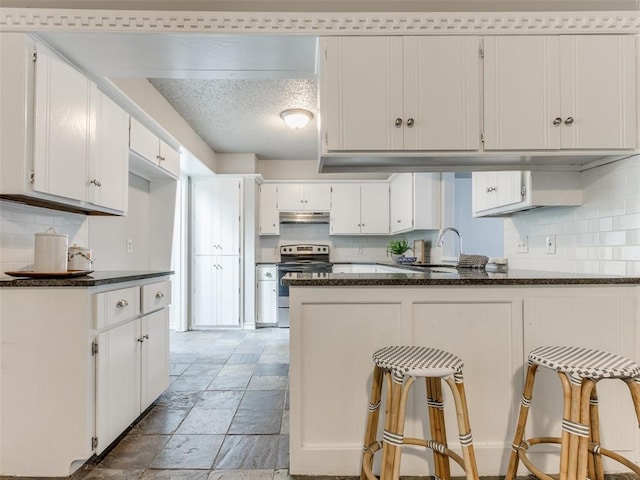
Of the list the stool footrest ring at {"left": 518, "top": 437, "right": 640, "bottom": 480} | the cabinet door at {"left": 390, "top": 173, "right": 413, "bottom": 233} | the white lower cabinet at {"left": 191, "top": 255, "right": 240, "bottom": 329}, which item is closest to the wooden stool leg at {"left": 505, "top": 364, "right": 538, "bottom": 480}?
the stool footrest ring at {"left": 518, "top": 437, "right": 640, "bottom": 480}

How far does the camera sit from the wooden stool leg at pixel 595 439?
1.43 m

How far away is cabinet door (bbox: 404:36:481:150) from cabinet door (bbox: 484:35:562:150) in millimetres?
72

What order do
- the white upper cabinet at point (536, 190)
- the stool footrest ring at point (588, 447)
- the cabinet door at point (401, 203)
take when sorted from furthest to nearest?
the cabinet door at point (401, 203) → the white upper cabinet at point (536, 190) → the stool footrest ring at point (588, 447)

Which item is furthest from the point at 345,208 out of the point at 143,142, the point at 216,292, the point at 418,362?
the point at 418,362

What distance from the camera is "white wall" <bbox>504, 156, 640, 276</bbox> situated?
1.78 m

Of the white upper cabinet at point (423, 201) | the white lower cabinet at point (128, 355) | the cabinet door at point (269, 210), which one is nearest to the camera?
the white lower cabinet at point (128, 355)

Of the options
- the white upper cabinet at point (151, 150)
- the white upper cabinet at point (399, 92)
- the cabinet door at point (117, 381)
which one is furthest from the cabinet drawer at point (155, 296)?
the white upper cabinet at point (399, 92)

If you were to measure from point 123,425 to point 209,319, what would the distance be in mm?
2928

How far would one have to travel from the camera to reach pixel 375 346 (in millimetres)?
1669

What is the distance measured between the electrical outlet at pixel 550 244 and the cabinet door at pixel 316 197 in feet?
11.0

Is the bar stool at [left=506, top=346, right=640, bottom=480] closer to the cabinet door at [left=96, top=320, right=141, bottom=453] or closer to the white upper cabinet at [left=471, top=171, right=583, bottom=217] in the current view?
the white upper cabinet at [left=471, top=171, right=583, bottom=217]

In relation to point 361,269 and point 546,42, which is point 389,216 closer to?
point 361,269

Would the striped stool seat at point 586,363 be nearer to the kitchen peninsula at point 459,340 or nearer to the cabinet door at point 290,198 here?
the kitchen peninsula at point 459,340

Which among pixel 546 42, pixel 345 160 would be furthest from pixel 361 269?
pixel 546 42
